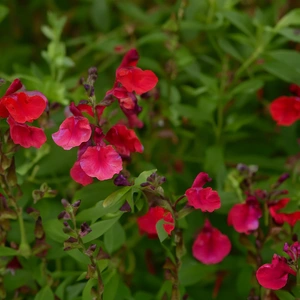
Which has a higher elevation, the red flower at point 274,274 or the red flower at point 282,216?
the red flower at point 274,274

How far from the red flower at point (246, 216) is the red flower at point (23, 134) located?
12.5 inches

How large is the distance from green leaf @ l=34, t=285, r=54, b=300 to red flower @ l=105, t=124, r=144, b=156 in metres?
0.23

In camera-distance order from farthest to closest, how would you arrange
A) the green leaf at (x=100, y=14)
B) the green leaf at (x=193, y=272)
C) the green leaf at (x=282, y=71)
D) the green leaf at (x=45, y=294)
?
the green leaf at (x=100, y=14)
the green leaf at (x=282, y=71)
the green leaf at (x=193, y=272)
the green leaf at (x=45, y=294)

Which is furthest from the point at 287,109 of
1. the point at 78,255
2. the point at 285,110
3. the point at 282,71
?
the point at 78,255

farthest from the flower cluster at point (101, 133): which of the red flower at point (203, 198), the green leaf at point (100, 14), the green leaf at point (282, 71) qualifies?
the green leaf at point (100, 14)

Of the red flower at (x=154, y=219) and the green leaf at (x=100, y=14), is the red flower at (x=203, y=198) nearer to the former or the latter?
the red flower at (x=154, y=219)

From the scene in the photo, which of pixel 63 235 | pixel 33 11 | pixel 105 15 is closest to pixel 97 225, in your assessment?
pixel 63 235

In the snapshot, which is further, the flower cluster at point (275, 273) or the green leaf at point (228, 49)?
the green leaf at point (228, 49)

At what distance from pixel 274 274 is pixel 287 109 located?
1.10ft

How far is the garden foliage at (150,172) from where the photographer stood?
84 cm

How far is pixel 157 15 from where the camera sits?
1461 mm

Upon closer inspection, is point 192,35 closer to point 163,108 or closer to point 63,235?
point 163,108

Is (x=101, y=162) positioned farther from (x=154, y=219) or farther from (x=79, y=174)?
(x=154, y=219)

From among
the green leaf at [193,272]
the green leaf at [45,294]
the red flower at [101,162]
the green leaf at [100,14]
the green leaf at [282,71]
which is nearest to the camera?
the red flower at [101,162]
